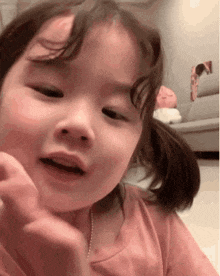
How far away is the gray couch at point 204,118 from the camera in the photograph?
6.18ft

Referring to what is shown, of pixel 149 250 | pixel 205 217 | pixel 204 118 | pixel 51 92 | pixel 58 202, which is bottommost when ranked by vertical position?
pixel 204 118

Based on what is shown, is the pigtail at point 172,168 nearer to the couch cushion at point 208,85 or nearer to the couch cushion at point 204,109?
the couch cushion at point 204,109

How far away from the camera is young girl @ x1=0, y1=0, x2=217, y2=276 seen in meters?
0.23

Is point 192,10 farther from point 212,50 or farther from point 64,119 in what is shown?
point 64,119

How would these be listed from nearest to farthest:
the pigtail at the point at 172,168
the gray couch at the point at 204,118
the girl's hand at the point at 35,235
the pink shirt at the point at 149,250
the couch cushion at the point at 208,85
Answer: the girl's hand at the point at 35,235 < the pink shirt at the point at 149,250 < the pigtail at the point at 172,168 < the gray couch at the point at 204,118 < the couch cushion at the point at 208,85

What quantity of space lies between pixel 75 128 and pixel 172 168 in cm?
32

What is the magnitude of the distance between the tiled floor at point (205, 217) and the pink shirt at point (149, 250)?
0.10 m

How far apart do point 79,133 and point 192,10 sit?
125 inches

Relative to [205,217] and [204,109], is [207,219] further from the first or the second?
[204,109]

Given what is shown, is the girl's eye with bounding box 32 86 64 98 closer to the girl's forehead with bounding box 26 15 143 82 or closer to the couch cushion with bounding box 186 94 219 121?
the girl's forehead with bounding box 26 15 143 82

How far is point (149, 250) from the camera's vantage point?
47 cm

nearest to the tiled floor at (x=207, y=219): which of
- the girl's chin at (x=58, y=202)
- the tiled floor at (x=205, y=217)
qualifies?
the tiled floor at (x=205, y=217)

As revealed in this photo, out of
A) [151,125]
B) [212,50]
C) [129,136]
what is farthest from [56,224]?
[212,50]

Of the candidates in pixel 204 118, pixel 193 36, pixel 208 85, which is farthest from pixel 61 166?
pixel 193 36
